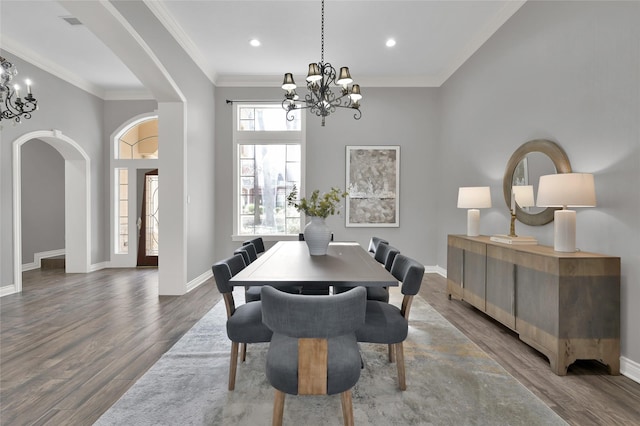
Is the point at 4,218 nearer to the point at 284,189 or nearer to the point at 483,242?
the point at 284,189

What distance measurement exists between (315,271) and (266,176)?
3.83 m

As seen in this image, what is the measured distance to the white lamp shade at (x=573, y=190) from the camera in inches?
89.3

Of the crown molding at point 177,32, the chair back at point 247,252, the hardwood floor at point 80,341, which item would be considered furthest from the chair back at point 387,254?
the crown molding at point 177,32

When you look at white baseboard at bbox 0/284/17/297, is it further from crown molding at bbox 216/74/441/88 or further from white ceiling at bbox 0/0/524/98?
crown molding at bbox 216/74/441/88

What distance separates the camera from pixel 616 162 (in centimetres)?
231

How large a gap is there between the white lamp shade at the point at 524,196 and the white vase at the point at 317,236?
1882 mm

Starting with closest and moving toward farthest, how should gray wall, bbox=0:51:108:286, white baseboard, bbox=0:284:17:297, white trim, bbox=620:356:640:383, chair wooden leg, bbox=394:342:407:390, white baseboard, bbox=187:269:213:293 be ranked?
1. chair wooden leg, bbox=394:342:407:390
2. white trim, bbox=620:356:640:383
3. white baseboard, bbox=0:284:17:297
4. gray wall, bbox=0:51:108:286
5. white baseboard, bbox=187:269:213:293

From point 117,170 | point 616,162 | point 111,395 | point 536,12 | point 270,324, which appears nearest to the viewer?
point 270,324

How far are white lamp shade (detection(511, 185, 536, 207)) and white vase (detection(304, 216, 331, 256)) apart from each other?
74.1 inches

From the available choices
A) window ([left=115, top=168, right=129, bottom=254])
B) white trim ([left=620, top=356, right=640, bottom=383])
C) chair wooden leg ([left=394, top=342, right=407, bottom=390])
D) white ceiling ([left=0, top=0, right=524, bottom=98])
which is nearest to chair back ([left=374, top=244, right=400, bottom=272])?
chair wooden leg ([left=394, top=342, right=407, bottom=390])

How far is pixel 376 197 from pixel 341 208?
2.11 ft

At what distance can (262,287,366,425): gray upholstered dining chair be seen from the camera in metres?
1.36

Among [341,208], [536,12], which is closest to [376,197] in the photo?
[341,208]

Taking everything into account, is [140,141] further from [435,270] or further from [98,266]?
[435,270]
